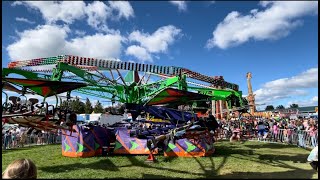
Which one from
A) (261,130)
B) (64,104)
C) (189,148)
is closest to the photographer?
(64,104)

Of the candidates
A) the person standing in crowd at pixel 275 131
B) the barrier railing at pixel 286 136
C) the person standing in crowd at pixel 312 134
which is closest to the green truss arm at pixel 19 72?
the barrier railing at pixel 286 136

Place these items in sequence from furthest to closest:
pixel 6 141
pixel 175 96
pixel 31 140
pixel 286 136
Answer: pixel 31 140
pixel 6 141
pixel 286 136
pixel 175 96

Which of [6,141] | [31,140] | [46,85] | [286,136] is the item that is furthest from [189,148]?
[31,140]

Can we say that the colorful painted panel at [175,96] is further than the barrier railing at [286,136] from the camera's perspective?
No

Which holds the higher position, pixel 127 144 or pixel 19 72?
pixel 19 72

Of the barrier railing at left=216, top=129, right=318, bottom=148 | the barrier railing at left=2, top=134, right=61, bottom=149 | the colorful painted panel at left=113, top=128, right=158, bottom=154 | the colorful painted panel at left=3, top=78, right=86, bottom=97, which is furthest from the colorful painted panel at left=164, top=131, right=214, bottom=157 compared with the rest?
the barrier railing at left=2, top=134, right=61, bottom=149

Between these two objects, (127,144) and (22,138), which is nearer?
(127,144)

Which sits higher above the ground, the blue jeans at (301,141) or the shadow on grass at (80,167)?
the blue jeans at (301,141)

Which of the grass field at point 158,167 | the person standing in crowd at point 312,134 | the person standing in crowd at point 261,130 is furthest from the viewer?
the person standing in crowd at point 261,130

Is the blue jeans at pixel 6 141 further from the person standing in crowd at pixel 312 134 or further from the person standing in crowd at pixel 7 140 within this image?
the person standing in crowd at pixel 312 134

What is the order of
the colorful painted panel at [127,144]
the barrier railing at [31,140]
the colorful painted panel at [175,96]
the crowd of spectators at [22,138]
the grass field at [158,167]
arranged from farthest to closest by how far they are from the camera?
the barrier railing at [31,140]
the crowd of spectators at [22,138]
the colorful painted panel at [127,144]
the colorful painted panel at [175,96]
the grass field at [158,167]

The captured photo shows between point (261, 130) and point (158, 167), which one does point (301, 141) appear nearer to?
point (261, 130)

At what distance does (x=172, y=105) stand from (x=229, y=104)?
9.30m

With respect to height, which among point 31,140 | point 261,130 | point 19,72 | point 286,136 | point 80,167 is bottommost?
point 80,167
